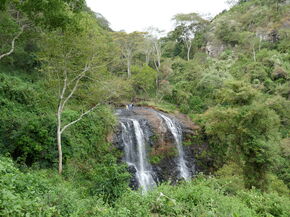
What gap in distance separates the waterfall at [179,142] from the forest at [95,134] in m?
0.57

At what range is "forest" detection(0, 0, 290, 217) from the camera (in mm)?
4742

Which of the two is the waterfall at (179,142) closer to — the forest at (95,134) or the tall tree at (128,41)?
the forest at (95,134)

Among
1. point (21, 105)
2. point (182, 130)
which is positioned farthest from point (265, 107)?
point (21, 105)

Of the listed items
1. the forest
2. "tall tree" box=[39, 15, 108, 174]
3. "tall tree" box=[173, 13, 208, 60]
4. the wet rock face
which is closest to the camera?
the forest

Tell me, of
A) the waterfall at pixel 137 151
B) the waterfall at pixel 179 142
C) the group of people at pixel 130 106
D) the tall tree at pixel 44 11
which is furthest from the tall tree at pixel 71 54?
the group of people at pixel 130 106

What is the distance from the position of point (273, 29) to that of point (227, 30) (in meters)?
6.19

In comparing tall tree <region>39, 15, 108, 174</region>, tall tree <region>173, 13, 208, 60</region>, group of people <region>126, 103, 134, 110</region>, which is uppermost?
tall tree <region>173, 13, 208, 60</region>

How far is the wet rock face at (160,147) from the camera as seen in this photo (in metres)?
13.0

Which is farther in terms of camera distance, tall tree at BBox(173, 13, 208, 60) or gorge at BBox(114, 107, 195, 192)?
tall tree at BBox(173, 13, 208, 60)

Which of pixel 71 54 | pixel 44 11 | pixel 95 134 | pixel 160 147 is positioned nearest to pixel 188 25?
pixel 160 147

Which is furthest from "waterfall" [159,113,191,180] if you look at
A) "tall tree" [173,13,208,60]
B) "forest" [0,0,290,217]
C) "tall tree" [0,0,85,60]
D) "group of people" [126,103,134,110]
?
"tall tree" [173,13,208,60]

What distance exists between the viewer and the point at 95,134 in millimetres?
12281

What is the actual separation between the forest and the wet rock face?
0.17 metres

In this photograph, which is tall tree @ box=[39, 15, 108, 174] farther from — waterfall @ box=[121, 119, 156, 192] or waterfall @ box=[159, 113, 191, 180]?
waterfall @ box=[159, 113, 191, 180]
